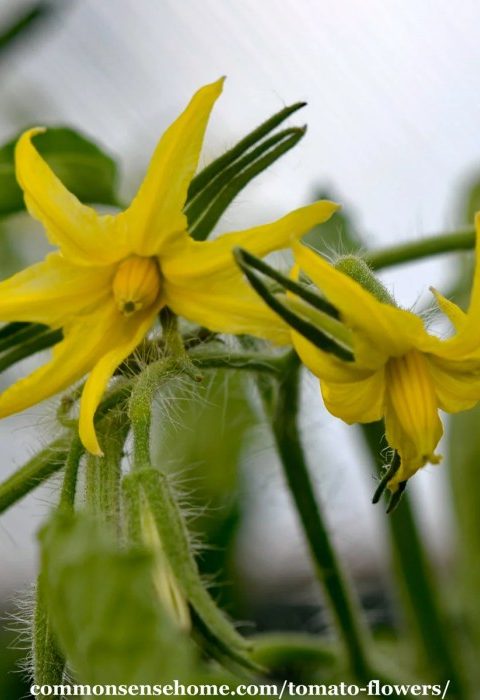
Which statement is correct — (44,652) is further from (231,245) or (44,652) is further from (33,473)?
(231,245)

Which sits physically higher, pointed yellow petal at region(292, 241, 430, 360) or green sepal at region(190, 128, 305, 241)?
green sepal at region(190, 128, 305, 241)

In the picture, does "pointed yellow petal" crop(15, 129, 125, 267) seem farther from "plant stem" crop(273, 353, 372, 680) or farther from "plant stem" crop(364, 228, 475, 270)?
"plant stem" crop(364, 228, 475, 270)

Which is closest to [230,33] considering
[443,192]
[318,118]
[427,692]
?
[318,118]

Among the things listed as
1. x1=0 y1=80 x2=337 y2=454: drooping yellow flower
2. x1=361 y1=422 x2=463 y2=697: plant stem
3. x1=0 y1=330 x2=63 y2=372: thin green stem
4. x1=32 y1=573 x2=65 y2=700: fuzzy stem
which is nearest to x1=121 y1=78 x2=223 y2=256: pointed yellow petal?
x1=0 y1=80 x2=337 y2=454: drooping yellow flower

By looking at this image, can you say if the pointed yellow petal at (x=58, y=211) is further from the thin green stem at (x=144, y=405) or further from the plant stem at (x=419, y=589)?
the plant stem at (x=419, y=589)

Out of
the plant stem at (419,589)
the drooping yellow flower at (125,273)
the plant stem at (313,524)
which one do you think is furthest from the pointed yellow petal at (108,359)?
the plant stem at (419,589)

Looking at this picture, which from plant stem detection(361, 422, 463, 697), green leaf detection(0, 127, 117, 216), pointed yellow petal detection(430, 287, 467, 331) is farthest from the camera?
plant stem detection(361, 422, 463, 697)

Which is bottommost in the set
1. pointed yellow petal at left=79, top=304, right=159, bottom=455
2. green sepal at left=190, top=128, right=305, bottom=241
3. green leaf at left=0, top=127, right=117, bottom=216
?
pointed yellow petal at left=79, top=304, right=159, bottom=455

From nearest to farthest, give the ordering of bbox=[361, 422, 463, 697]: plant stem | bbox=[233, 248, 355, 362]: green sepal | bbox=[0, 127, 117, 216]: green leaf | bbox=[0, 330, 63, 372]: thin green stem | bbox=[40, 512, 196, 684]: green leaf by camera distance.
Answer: bbox=[40, 512, 196, 684]: green leaf
bbox=[233, 248, 355, 362]: green sepal
bbox=[0, 330, 63, 372]: thin green stem
bbox=[0, 127, 117, 216]: green leaf
bbox=[361, 422, 463, 697]: plant stem

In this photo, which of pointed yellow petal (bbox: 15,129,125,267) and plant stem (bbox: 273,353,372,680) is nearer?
pointed yellow petal (bbox: 15,129,125,267)
